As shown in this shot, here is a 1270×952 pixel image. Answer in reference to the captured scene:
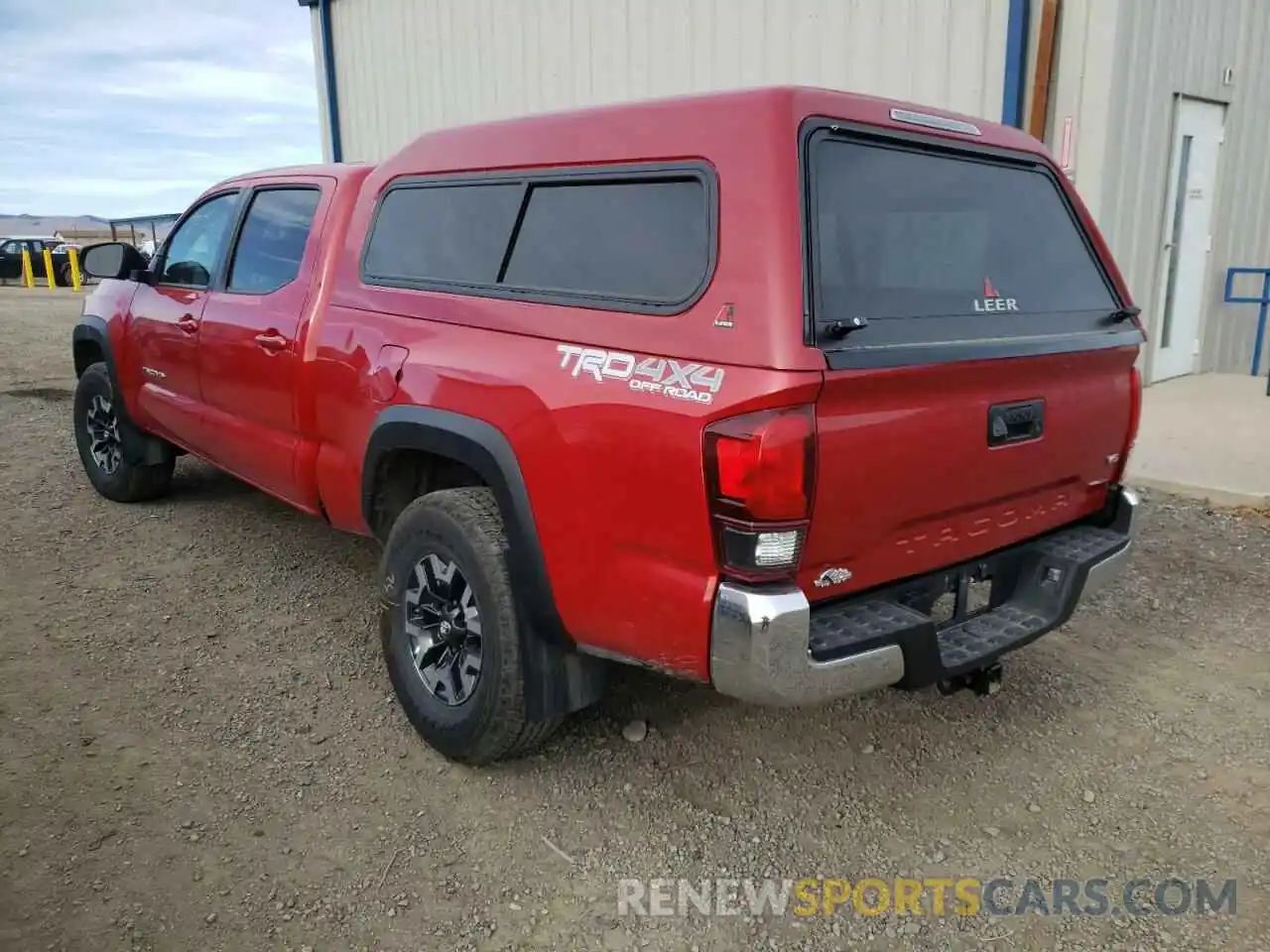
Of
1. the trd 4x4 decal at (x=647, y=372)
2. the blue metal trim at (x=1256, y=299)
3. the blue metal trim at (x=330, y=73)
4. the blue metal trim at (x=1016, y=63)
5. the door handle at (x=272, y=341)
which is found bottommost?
the blue metal trim at (x=1256, y=299)

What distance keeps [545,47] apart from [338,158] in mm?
4313

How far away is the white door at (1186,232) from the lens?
8094 millimetres

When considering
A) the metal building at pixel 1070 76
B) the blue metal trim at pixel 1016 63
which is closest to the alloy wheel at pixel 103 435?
the metal building at pixel 1070 76

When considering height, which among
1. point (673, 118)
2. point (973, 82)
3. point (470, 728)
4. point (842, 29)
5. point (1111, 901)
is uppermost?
point (842, 29)

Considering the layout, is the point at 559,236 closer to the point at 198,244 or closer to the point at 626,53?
the point at 198,244

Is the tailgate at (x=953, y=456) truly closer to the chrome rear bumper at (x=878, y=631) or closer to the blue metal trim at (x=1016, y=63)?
the chrome rear bumper at (x=878, y=631)

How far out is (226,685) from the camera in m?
3.74

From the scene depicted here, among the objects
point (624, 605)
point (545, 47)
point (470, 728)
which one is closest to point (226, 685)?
point (470, 728)

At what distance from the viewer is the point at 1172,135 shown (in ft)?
25.7

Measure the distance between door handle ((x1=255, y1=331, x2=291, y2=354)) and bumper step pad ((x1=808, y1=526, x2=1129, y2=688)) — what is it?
2525 mm

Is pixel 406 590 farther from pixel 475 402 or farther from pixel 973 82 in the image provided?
pixel 973 82

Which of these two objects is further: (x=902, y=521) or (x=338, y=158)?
(x=338, y=158)

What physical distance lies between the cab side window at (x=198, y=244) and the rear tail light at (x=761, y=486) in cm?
339

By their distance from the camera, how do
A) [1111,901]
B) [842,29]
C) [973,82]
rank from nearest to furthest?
[1111,901], [973,82], [842,29]
